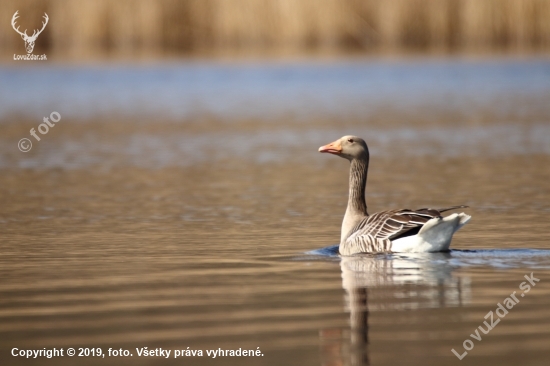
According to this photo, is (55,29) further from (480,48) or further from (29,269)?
(29,269)

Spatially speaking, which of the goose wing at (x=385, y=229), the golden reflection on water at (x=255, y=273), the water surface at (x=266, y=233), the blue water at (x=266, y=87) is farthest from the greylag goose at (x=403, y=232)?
the blue water at (x=266, y=87)

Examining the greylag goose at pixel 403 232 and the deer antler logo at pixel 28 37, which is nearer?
the greylag goose at pixel 403 232

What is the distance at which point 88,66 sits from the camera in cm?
3538

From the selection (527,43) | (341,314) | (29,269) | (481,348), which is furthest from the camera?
(527,43)

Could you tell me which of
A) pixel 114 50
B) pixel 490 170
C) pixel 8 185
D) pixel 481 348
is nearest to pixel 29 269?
pixel 481 348

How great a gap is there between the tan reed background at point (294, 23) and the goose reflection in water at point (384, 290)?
25.8 m

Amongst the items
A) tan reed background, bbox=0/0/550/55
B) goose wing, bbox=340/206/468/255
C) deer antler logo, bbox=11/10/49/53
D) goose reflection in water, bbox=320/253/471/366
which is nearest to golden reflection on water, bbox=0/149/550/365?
goose reflection in water, bbox=320/253/471/366

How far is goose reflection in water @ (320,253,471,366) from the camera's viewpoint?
6.10 metres

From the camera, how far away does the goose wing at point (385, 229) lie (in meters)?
8.93

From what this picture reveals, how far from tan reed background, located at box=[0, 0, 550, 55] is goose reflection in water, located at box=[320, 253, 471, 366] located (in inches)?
1016

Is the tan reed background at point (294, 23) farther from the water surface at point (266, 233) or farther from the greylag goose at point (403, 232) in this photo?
the greylag goose at point (403, 232)

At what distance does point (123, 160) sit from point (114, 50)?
21.7m

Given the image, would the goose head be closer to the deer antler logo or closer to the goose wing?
the goose wing

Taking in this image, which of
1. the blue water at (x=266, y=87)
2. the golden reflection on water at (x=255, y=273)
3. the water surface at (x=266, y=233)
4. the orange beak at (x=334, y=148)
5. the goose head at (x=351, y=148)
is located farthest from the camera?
the blue water at (x=266, y=87)
